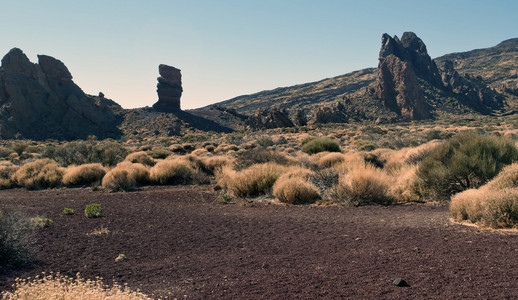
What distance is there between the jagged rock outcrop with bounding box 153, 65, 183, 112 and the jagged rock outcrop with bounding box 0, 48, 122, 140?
11.1 metres

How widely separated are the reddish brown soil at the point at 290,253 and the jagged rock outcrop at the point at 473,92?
9445 cm

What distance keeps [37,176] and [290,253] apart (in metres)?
16.5

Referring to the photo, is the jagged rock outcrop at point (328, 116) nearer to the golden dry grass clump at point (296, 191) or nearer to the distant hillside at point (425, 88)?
the distant hillside at point (425, 88)

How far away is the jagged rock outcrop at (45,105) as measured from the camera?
66625 mm

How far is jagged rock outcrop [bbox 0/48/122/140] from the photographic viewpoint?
219 ft

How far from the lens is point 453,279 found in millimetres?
4418

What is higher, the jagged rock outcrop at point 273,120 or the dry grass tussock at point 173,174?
the jagged rock outcrop at point 273,120

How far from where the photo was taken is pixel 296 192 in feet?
36.2

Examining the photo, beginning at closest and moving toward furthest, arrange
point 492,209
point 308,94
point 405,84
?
point 492,209 < point 405,84 < point 308,94

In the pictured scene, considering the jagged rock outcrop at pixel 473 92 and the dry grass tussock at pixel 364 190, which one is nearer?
the dry grass tussock at pixel 364 190

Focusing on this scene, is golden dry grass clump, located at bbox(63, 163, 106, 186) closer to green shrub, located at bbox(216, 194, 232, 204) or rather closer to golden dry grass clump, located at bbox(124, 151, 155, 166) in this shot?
golden dry grass clump, located at bbox(124, 151, 155, 166)

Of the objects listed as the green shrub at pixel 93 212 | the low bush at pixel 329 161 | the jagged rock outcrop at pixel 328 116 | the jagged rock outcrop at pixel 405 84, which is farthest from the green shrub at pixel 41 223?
the jagged rock outcrop at pixel 405 84

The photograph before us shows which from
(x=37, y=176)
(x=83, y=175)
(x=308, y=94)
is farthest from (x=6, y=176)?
(x=308, y=94)

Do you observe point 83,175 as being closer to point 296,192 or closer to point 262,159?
point 262,159
